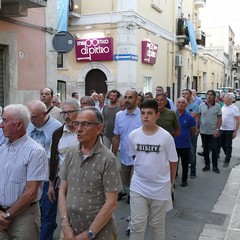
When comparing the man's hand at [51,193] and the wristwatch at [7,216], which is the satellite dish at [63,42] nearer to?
the man's hand at [51,193]

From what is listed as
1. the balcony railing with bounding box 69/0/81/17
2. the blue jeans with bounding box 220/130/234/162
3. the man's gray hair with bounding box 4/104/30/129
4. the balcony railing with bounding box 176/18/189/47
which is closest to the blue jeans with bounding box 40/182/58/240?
the man's gray hair with bounding box 4/104/30/129

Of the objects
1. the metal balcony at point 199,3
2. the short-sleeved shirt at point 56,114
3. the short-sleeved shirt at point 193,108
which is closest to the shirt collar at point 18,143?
the short-sleeved shirt at point 56,114

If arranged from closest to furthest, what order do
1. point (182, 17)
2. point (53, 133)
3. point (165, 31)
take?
1. point (53, 133)
2. point (165, 31)
3. point (182, 17)

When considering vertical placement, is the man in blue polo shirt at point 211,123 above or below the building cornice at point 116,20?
below

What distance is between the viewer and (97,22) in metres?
18.5

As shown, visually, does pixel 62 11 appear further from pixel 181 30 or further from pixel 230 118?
pixel 230 118

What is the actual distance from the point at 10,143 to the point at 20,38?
7.10 m

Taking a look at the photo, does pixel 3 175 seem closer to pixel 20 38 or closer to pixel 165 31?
pixel 20 38

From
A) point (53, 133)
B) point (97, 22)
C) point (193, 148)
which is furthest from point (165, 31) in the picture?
point (53, 133)

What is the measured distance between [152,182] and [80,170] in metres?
1.22

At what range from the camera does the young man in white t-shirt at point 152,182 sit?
3.70m

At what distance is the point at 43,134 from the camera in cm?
420

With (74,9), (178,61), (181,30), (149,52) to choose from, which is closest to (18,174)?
(74,9)

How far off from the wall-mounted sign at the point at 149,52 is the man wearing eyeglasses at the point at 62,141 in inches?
604
